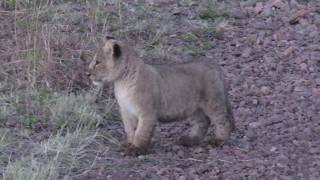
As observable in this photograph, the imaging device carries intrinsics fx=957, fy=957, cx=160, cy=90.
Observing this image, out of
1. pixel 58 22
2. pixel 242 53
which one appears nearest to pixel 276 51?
pixel 242 53

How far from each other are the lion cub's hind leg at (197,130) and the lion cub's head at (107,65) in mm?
842

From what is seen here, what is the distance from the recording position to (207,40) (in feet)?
37.3

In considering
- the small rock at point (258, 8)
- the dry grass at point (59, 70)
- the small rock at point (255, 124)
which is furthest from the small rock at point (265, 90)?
the small rock at point (258, 8)

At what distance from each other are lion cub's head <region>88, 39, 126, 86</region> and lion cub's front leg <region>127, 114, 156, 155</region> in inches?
16.4

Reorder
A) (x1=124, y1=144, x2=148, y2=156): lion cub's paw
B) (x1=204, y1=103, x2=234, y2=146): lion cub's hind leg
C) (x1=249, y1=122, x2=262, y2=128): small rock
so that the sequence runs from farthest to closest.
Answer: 1. (x1=249, y1=122, x2=262, y2=128): small rock
2. (x1=204, y1=103, x2=234, y2=146): lion cub's hind leg
3. (x1=124, y1=144, x2=148, y2=156): lion cub's paw

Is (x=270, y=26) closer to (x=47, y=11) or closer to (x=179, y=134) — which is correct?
(x=47, y=11)

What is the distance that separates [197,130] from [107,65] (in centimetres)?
105

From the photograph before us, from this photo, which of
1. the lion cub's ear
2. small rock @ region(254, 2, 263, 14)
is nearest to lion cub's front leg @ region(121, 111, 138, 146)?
the lion cub's ear

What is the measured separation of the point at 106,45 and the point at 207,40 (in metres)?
3.98

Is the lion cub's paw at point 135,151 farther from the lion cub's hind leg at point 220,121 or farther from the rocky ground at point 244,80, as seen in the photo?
the lion cub's hind leg at point 220,121

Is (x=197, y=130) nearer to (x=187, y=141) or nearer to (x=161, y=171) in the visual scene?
(x=187, y=141)

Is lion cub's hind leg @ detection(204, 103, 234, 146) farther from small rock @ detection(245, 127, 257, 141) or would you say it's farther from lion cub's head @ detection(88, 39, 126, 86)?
lion cub's head @ detection(88, 39, 126, 86)

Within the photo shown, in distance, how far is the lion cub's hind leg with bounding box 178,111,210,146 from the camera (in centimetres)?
801

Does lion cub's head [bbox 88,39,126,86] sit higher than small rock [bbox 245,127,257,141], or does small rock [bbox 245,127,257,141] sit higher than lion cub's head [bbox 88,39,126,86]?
lion cub's head [bbox 88,39,126,86]
